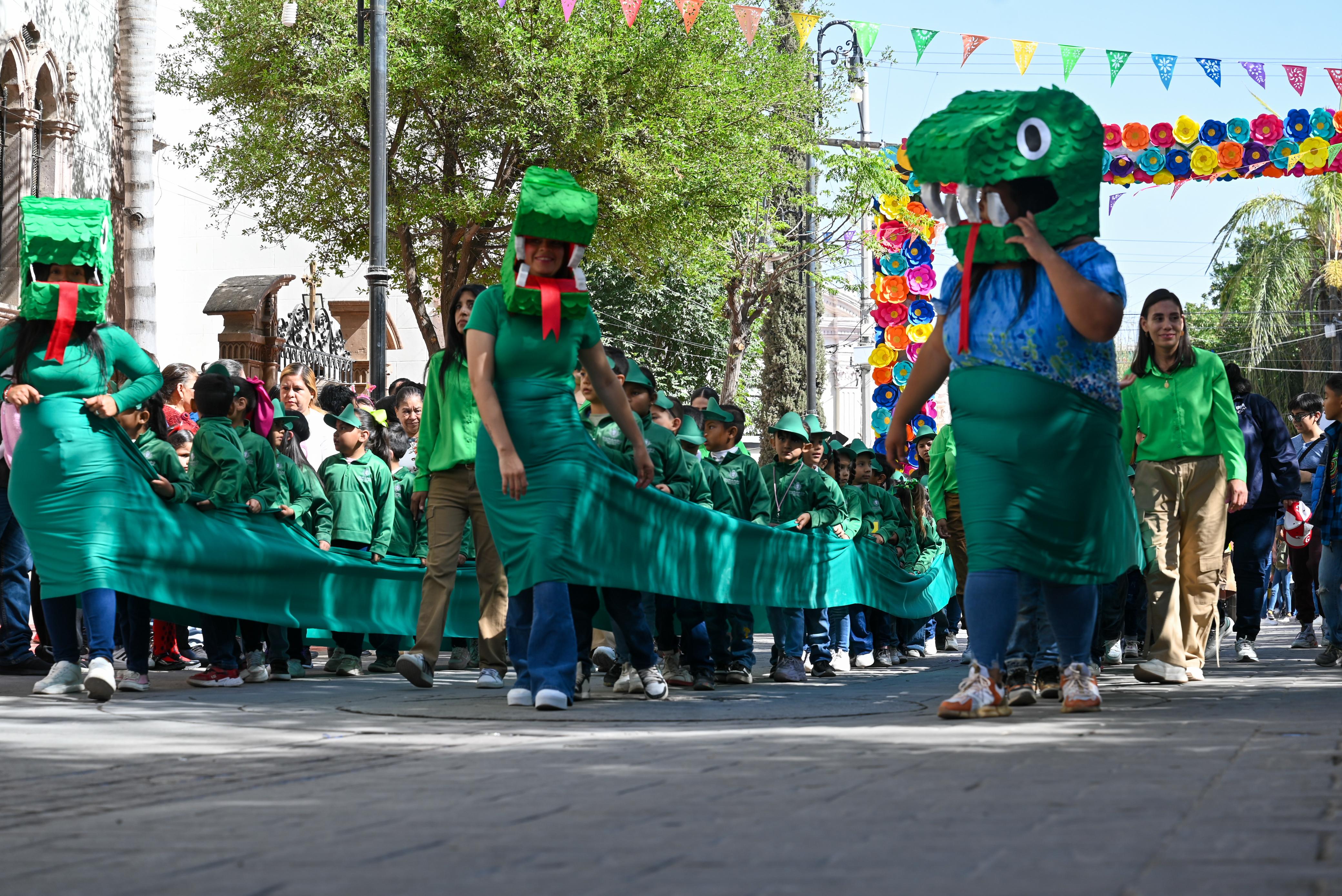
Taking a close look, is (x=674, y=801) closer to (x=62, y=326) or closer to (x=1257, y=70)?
(x=62, y=326)

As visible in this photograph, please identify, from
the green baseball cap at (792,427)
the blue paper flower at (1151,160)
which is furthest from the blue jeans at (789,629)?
the blue paper flower at (1151,160)

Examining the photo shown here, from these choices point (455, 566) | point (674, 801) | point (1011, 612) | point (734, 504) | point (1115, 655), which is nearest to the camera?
point (674, 801)

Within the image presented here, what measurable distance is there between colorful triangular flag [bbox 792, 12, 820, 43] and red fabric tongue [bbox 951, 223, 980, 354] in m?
14.9

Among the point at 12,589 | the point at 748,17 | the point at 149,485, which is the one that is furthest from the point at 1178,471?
the point at 748,17

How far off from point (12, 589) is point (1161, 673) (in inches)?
232

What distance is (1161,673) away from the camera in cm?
862

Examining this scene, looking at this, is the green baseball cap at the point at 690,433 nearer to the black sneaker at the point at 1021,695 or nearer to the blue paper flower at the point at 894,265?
the black sneaker at the point at 1021,695

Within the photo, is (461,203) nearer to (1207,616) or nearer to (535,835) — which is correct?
(1207,616)

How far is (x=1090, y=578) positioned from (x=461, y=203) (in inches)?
781

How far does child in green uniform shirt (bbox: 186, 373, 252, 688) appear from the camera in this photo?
899 cm

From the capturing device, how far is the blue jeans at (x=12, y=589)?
913cm

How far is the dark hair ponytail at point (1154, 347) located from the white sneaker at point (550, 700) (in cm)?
365

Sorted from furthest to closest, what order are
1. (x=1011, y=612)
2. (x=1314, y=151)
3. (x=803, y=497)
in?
(x=1314, y=151), (x=803, y=497), (x=1011, y=612)

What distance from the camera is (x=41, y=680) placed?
8289 millimetres
